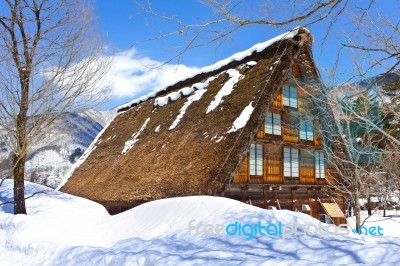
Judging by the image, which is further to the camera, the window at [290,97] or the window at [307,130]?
the window at [307,130]

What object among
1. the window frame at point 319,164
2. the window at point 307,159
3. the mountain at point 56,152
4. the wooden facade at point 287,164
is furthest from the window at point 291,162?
the mountain at point 56,152

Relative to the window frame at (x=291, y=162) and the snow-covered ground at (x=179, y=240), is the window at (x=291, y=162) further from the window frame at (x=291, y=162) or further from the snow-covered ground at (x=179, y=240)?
the snow-covered ground at (x=179, y=240)

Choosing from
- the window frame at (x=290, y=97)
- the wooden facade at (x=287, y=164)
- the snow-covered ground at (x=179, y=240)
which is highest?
the window frame at (x=290, y=97)

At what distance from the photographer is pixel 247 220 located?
6418 mm

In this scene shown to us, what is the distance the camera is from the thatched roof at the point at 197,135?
1100 cm

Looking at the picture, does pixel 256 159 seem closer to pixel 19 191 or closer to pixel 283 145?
pixel 283 145

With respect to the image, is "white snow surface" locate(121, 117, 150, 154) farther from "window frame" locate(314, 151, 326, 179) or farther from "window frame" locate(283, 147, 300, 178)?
"window frame" locate(314, 151, 326, 179)

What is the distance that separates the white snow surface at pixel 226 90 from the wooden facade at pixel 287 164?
1.81m

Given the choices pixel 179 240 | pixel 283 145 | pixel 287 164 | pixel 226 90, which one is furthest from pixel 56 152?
pixel 179 240

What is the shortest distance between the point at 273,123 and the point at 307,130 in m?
1.96

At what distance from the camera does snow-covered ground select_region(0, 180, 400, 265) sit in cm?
466

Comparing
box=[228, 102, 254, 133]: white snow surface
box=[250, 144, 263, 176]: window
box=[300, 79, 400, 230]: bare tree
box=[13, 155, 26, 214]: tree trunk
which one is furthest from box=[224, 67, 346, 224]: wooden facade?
box=[13, 155, 26, 214]: tree trunk

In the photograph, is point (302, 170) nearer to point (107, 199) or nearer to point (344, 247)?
point (107, 199)

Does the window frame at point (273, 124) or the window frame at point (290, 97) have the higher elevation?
the window frame at point (290, 97)
